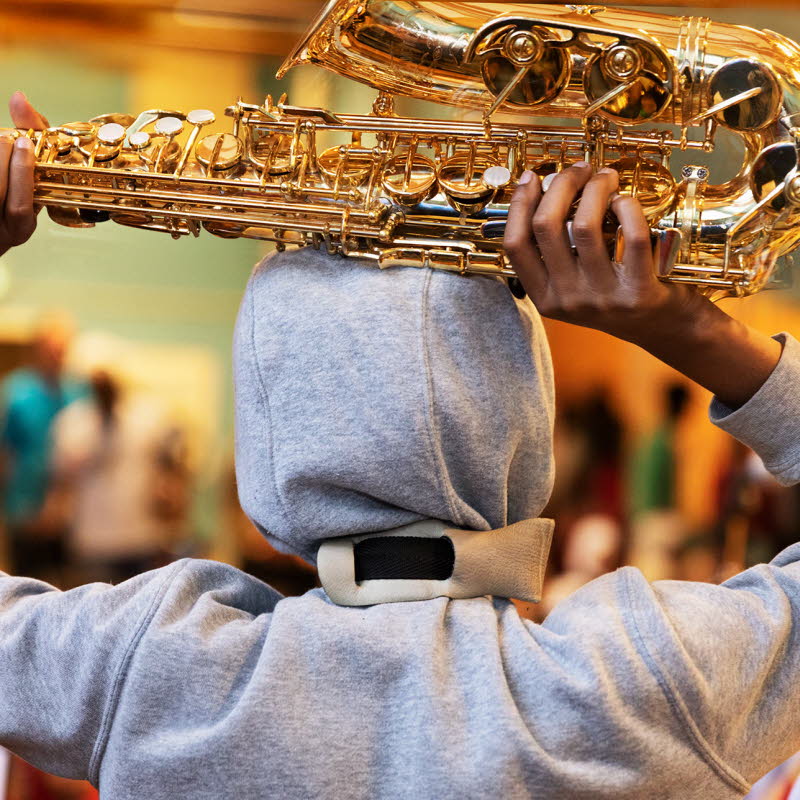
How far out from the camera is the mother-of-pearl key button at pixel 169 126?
1.03 metres

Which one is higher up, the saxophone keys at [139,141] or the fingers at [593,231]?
the saxophone keys at [139,141]

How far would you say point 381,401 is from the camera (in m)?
0.87

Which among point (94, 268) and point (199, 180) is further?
point (94, 268)

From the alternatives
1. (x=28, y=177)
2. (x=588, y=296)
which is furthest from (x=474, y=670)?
(x=28, y=177)

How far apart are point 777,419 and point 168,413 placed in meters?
2.34

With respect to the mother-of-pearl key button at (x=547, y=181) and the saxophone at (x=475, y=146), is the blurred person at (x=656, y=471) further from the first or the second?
the mother-of-pearl key button at (x=547, y=181)

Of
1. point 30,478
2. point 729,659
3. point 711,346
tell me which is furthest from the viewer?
point 30,478

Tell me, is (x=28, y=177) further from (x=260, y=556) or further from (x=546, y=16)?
(x=260, y=556)

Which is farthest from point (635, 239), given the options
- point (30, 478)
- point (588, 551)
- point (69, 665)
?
point (30, 478)

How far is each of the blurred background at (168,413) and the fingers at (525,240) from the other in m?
1.90

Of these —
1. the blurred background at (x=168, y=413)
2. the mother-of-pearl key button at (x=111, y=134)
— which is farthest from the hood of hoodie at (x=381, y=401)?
the blurred background at (x=168, y=413)

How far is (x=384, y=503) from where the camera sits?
0.90 metres

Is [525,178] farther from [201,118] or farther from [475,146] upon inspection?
[201,118]

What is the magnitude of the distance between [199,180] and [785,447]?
616 mm
